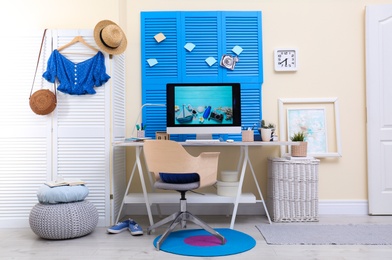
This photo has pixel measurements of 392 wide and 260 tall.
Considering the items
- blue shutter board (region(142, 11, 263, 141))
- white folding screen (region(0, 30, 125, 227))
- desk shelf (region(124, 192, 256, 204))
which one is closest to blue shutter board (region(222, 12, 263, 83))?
blue shutter board (region(142, 11, 263, 141))

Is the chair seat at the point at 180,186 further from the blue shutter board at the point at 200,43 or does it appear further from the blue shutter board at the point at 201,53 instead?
the blue shutter board at the point at 200,43

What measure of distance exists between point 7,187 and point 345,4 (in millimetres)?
3682

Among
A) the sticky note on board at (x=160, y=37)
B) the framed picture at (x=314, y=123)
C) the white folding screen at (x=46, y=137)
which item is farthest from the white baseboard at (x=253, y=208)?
the sticky note on board at (x=160, y=37)

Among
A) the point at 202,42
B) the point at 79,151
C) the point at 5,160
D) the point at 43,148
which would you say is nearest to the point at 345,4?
the point at 202,42

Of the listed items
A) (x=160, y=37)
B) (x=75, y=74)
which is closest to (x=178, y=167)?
(x=75, y=74)

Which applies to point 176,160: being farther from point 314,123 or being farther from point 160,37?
point 314,123

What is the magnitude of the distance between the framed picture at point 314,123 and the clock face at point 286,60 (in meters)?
0.33

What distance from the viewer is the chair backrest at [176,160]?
235 cm

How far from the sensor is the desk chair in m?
2.36

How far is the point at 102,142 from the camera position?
2.98m

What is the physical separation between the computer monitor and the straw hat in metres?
0.58

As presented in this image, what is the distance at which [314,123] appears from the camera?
3.38m

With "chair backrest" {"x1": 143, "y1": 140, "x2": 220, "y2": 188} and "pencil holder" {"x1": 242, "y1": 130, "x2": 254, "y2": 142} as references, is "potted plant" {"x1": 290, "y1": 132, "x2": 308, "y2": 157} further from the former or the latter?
"chair backrest" {"x1": 143, "y1": 140, "x2": 220, "y2": 188}

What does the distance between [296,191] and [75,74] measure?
222 cm
